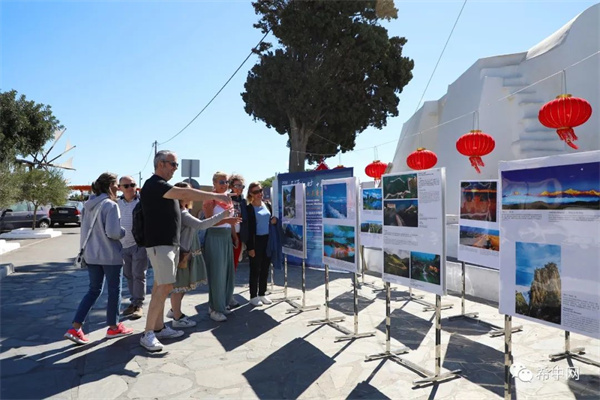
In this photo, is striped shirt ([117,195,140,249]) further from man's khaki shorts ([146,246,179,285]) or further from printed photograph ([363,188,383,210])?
printed photograph ([363,188,383,210])

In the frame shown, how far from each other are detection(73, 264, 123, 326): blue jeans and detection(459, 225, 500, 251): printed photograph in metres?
4.24

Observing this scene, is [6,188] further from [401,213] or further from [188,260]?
[401,213]

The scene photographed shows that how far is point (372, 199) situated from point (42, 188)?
1588cm

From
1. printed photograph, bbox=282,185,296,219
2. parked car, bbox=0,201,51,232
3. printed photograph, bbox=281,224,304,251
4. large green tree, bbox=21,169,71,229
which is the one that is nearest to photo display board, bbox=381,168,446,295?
printed photograph, bbox=281,224,304,251

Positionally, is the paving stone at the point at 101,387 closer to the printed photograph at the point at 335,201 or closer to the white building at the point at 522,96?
the printed photograph at the point at 335,201

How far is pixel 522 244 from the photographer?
2.78 m

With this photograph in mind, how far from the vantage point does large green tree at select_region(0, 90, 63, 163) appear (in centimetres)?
2047

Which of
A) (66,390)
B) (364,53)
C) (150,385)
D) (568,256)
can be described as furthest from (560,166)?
(364,53)

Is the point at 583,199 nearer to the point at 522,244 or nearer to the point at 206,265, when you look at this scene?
the point at 522,244

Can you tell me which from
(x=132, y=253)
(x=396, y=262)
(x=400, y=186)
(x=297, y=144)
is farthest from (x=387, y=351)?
(x=297, y=144)

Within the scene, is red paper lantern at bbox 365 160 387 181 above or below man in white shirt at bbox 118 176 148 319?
above

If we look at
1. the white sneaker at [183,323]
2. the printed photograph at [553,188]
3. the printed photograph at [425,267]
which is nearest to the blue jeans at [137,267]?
the white sneaker at [183,323]

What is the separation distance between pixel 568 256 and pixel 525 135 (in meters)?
12.7

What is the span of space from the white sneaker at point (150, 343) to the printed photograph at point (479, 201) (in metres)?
4.01
